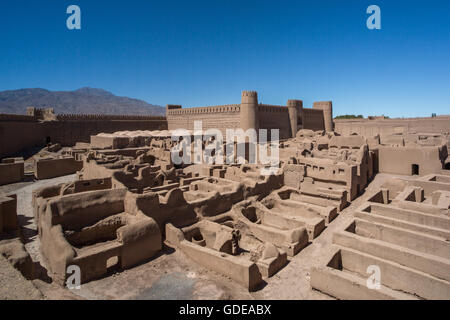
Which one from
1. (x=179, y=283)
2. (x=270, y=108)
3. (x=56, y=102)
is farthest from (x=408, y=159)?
(x=56, y=102)

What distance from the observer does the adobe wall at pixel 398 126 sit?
27719mm

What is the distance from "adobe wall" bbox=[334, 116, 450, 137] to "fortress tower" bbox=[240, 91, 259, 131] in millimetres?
14483

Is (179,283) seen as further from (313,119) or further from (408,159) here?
(313,119)

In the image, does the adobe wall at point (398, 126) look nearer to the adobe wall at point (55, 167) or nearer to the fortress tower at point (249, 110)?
the fortress tower at point (249, 110)

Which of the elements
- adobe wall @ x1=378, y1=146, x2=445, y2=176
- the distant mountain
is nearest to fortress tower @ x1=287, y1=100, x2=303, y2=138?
adobe wall @ x1=378, y1=146, x2=445, y2=176

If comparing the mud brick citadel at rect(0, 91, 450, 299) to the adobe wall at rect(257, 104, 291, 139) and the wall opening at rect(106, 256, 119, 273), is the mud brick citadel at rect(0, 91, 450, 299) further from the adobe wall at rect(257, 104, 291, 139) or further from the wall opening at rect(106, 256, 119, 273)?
the adobe wall at rect(257, 104, 291, 139)

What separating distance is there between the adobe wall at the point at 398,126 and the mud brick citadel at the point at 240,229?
9.19 metres

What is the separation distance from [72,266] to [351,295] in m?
6.69

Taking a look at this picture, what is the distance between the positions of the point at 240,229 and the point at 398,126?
2763 centimetres

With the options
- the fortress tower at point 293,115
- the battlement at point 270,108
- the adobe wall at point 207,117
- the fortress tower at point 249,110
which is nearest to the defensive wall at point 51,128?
the adobe wall at point 207,117

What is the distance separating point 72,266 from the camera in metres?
6.93

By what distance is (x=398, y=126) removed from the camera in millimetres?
31031
